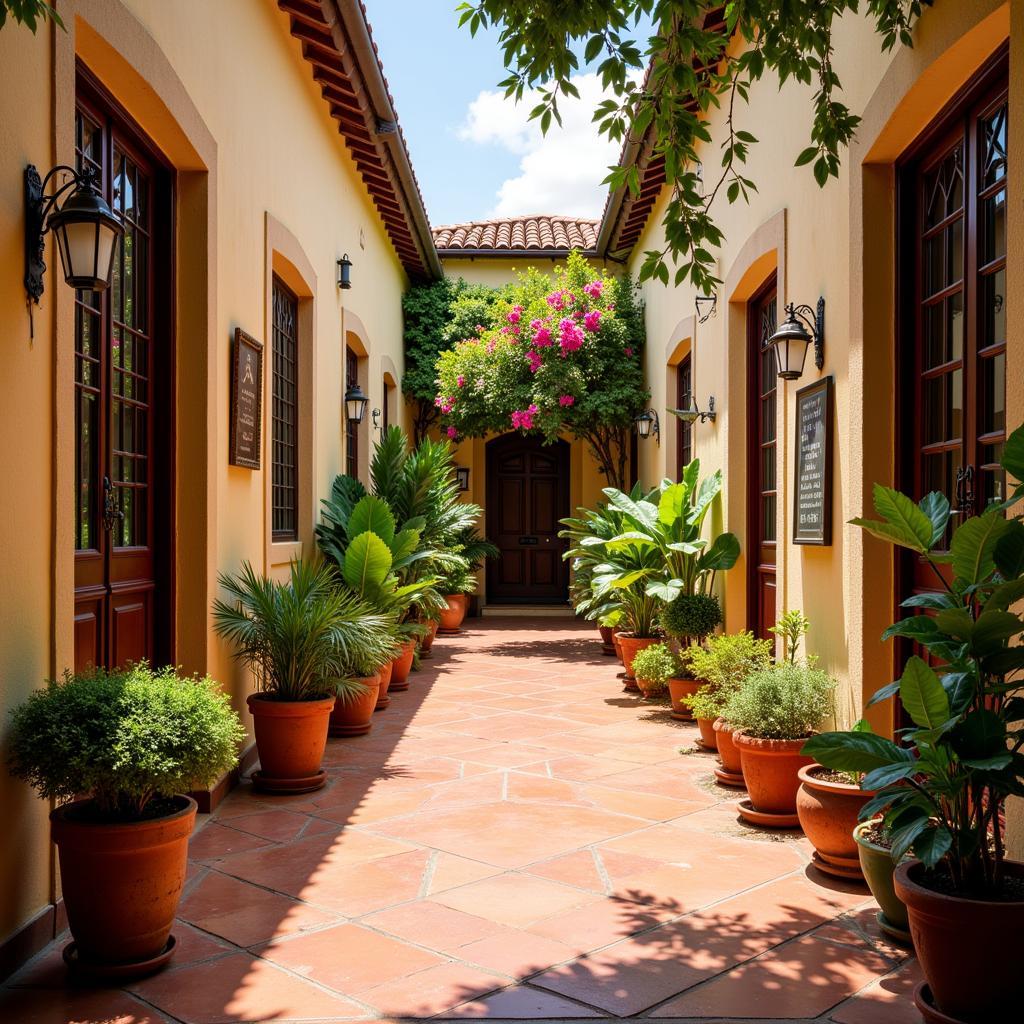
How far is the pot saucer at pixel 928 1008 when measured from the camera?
9.05 ft

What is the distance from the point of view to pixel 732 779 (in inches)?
224

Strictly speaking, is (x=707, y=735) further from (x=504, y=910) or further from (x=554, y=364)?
(x=554, y=364)

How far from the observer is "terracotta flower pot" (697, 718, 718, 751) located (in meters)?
6.44

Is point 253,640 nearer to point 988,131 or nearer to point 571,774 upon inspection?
point 571,774

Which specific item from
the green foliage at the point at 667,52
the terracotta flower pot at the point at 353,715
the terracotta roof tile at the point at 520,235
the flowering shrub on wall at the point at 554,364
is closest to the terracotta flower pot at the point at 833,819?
the green foliage at the point at 667,52

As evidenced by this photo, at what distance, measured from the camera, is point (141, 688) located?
135 inches

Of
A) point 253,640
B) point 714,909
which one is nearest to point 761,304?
point 253,640

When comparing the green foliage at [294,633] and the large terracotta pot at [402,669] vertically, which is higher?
the green foliage at [294,633]

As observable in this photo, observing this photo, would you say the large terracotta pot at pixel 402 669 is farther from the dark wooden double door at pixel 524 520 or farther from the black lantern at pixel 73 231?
the dark wooden double door at pixel 524 520

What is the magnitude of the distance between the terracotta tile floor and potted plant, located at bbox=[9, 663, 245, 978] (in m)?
0.16

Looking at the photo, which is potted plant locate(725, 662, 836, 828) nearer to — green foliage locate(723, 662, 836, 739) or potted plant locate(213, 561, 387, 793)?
green foliage locate(723, 662, 836, 739)

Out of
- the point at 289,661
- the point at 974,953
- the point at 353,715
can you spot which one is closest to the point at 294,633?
the point at 289,661

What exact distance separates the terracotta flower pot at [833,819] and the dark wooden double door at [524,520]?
40.3ft

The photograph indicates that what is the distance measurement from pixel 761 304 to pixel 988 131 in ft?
12.2
